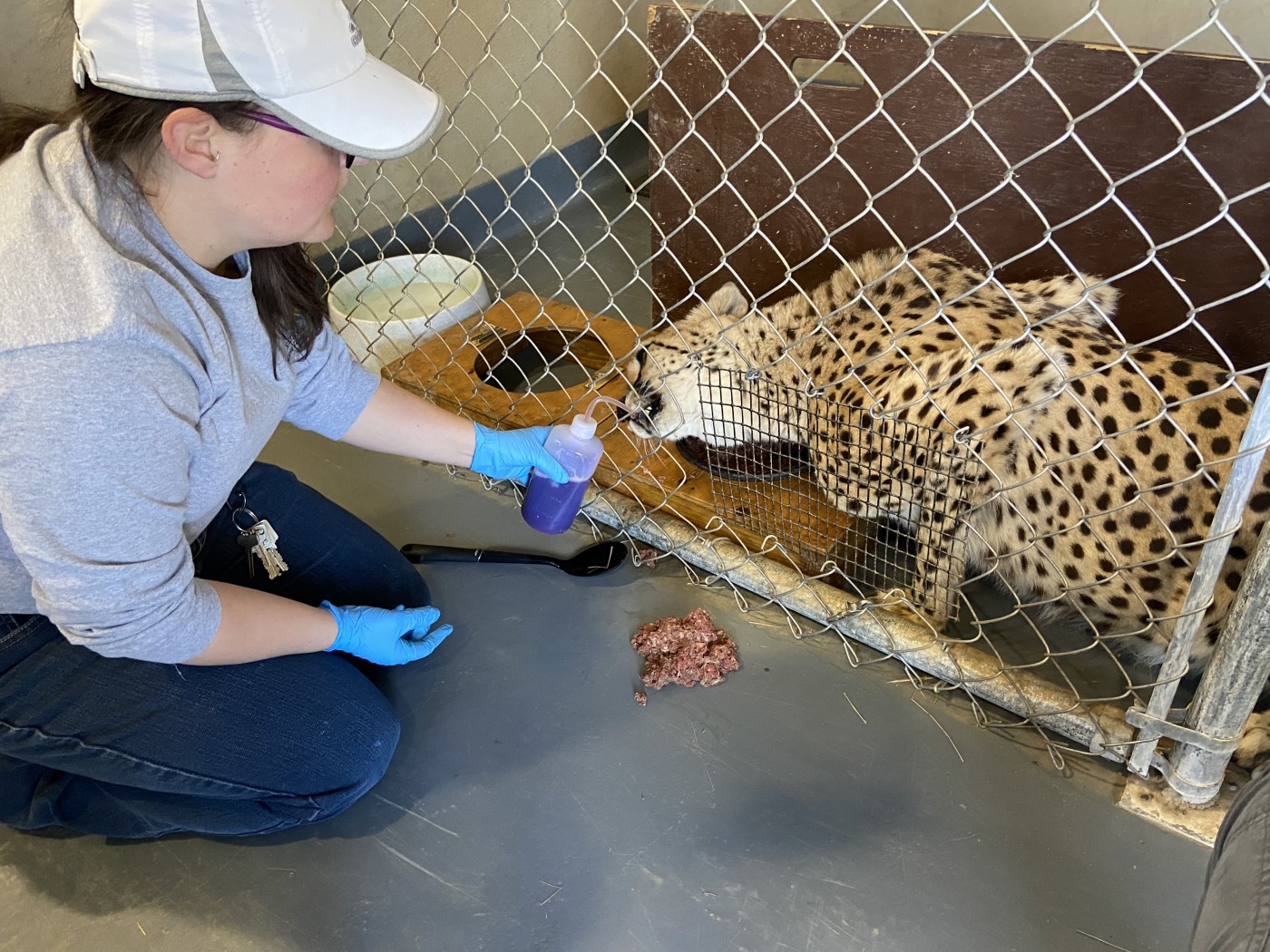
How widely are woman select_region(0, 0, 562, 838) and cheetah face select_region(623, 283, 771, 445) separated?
2.19 feet

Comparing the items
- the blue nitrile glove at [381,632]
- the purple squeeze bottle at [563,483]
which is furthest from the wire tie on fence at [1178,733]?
the blue nitrile glove at [381,632]

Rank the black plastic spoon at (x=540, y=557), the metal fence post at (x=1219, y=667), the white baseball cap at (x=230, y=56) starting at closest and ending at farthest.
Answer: the white baseball cap at (x=230, y=56), the metal fence post at (x=1219, y=667), the black plastic spoon at (x=540, y=557)

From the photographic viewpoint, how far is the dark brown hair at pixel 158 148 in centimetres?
87

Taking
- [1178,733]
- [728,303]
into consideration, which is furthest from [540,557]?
[1178,733]

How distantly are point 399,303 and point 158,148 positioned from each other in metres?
1.39

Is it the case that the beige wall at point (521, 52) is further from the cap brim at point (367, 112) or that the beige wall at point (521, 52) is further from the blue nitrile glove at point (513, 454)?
the cap brim at point (367, 112)

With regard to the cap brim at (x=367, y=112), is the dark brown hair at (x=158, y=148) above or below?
below

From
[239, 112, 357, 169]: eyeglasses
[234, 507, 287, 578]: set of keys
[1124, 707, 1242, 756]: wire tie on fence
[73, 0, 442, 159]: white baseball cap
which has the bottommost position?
[234, 507, 287, 578]: set of keys

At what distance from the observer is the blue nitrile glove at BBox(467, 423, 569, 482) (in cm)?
146

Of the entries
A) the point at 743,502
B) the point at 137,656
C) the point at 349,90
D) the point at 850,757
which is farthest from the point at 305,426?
the point at 850,757

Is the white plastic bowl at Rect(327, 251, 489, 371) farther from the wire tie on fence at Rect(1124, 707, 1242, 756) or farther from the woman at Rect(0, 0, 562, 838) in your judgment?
the wire tie on fence at Rect(1124, 707, 1242, 756)

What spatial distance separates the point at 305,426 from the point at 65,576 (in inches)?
20.1

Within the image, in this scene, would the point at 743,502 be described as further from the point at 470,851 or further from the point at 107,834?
the point at 107,834

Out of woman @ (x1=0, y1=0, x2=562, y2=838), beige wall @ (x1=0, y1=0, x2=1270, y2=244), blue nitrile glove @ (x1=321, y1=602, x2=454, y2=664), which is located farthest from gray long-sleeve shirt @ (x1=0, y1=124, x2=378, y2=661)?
beige wall @ (x1=0, y1=0, x2=1270, y2=244)
